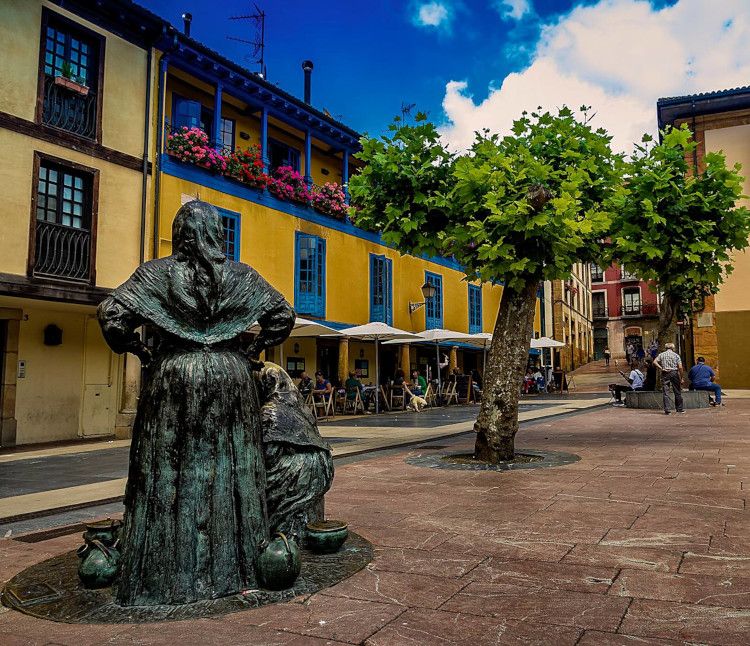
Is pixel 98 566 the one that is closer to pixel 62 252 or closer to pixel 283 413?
pixel 283 413

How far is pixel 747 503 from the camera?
201 inches

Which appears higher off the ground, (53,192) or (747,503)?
(53,192)

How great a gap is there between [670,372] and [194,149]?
12067 mm

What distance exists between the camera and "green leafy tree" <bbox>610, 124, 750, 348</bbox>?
11898 millimetres

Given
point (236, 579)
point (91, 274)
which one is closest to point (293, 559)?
point (236, 579)

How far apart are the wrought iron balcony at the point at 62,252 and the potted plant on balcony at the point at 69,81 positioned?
2.67 meters

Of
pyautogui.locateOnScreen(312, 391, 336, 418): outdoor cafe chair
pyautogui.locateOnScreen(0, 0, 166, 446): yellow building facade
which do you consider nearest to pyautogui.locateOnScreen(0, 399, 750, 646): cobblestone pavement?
pyautogui.locateOnScreen(0, 0, 166, 446): yellow building facade

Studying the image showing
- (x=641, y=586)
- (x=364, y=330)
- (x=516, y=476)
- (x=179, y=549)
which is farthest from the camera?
(x=364, y=330)

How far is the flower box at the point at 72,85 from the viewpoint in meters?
12.2

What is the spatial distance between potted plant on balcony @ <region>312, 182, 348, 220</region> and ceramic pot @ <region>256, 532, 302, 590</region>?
16155 mm

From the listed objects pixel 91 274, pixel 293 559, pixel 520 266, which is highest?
pixel 91 274

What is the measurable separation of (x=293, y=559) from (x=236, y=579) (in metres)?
0.28

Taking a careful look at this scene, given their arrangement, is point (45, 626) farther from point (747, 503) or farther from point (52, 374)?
point (52, 374)

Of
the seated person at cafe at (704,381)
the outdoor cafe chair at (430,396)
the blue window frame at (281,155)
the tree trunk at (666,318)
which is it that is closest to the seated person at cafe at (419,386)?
the outdoor cafe chair at (430,396)
